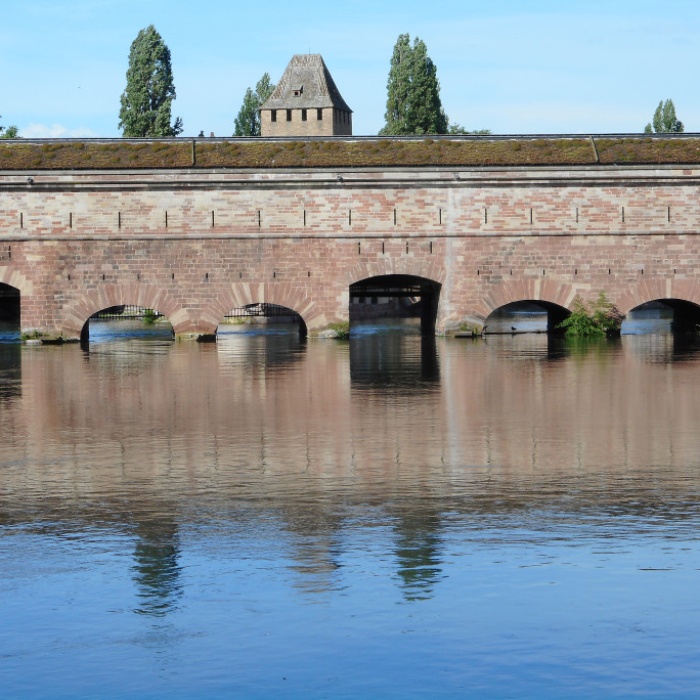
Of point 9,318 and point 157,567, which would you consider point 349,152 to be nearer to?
point 9,318

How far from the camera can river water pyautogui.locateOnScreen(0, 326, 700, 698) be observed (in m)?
7.56

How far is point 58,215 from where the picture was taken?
36312 millimetres

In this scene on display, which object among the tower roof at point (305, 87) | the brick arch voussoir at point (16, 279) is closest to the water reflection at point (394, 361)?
the brick arch voussoir at point (16, 279)

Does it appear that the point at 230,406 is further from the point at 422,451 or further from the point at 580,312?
the point at 580,312

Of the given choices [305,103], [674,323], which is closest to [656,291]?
[674,323]

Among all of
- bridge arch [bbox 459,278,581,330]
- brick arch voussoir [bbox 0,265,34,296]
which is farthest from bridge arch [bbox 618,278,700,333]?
brick arch voussoir [bbox 0,265,34,296]

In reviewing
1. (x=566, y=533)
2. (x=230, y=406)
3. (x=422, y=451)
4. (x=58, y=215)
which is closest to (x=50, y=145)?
(x=58, y=215)

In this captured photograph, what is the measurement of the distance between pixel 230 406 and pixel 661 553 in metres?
11.1

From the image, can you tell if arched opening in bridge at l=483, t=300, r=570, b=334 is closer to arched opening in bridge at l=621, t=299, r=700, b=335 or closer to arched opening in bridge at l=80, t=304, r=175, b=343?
arched opening in bridge at l=621, t=299, r=700, b=335

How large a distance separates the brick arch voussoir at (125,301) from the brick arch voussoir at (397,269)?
15.4 feet

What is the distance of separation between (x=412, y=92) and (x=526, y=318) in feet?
50.4

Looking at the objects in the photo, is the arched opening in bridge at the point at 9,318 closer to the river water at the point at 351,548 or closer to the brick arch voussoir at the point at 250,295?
the brick arch voussoir at the point at 250,295

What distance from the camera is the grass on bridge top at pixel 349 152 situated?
37250 mm

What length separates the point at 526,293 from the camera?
37156 mm
